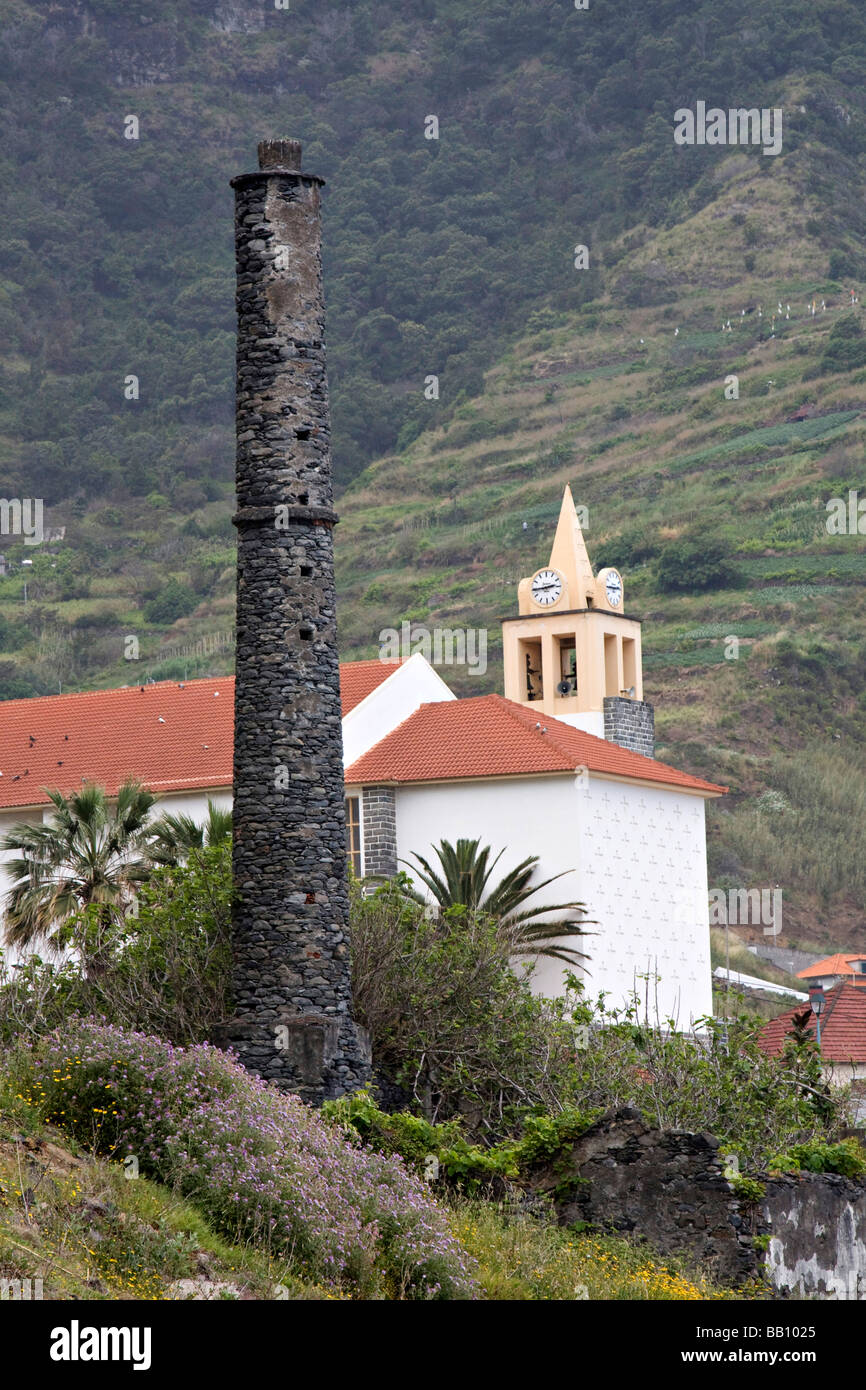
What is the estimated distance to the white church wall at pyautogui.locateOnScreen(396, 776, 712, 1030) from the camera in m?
40.1

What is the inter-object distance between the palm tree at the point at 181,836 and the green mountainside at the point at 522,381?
53472mm

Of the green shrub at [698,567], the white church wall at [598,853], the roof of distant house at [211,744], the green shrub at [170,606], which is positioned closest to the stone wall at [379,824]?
the white church wall at [598,853]

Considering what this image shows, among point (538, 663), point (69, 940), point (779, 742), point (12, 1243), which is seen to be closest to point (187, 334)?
point (779, 742)

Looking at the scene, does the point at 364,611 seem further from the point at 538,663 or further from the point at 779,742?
the point at 538,663

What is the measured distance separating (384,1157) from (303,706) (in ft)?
17.5

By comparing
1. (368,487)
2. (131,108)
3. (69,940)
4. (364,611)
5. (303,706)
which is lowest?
(69,940)

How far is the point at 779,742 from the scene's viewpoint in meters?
100

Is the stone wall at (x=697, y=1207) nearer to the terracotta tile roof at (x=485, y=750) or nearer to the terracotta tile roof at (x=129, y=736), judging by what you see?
the terracotta tile roof at (x=485, y=750)

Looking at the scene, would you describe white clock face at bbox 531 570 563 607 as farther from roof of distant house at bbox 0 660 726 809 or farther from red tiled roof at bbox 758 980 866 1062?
red tiled roof at bbox 758 980 866 1062

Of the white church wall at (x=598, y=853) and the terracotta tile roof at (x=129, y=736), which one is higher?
the terracotta tile roof at (x=129, y=736)

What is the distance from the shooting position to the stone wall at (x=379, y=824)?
40.6 m

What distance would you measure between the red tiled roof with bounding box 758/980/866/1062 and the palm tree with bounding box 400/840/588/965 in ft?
23.9

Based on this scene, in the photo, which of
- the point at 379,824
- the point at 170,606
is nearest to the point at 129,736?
the point at 379,824

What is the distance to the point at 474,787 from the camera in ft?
134
